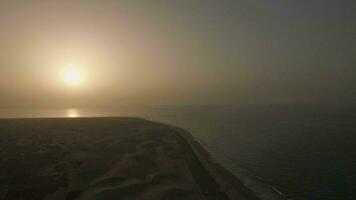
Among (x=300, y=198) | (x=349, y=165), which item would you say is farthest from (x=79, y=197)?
(x=349, y=165)

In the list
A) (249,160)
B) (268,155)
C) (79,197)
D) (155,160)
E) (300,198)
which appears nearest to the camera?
(79,197)

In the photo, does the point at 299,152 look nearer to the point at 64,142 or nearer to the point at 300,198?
the point at 300,198

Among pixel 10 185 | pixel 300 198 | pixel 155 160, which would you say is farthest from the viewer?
pixel 155 160

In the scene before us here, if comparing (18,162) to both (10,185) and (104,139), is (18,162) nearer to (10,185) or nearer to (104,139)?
(10,185)

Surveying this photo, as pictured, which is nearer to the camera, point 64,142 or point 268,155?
point 64,142

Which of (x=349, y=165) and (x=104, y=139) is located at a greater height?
(x=104, y=139)

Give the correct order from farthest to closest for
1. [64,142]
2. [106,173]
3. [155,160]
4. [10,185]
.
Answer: [64,142], [155,160], [106,173], [10,185]

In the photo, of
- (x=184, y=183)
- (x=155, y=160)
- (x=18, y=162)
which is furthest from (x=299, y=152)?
(x=18, y=162)
